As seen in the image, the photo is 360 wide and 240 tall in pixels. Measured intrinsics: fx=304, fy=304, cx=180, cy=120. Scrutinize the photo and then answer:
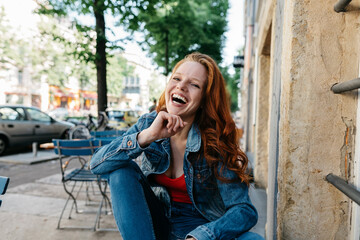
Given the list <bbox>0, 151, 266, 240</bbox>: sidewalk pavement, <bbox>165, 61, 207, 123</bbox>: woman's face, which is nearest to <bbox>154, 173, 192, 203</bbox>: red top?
<bbox>165, 61, 207, 123</bbox>: woman's face

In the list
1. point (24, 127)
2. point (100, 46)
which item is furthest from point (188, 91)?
point (24, 127)

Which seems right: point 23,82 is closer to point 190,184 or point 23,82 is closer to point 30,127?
point 30,127

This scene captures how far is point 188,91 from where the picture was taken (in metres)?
1.92

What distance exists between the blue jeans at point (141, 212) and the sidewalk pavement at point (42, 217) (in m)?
1.48

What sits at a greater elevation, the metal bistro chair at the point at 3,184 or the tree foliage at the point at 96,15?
the tree foliage at the point at 96,15

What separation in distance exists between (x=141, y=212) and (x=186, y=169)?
0.38 meters

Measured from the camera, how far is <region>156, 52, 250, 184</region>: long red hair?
1.75m

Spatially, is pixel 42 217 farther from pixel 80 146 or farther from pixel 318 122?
pixel 318 122

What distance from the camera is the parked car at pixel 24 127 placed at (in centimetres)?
918

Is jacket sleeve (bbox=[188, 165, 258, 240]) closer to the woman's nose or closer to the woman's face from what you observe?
the woman's face

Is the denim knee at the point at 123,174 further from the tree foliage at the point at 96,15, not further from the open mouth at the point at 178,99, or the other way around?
the tree foliage at the point at 96,15

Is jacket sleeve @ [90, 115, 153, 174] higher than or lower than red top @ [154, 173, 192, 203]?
higher

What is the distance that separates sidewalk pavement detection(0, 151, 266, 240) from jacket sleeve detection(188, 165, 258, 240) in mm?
1626

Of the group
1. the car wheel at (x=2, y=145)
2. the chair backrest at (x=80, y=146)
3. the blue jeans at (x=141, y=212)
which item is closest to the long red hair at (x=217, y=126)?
the blue jeans at (x=141, y=212)
